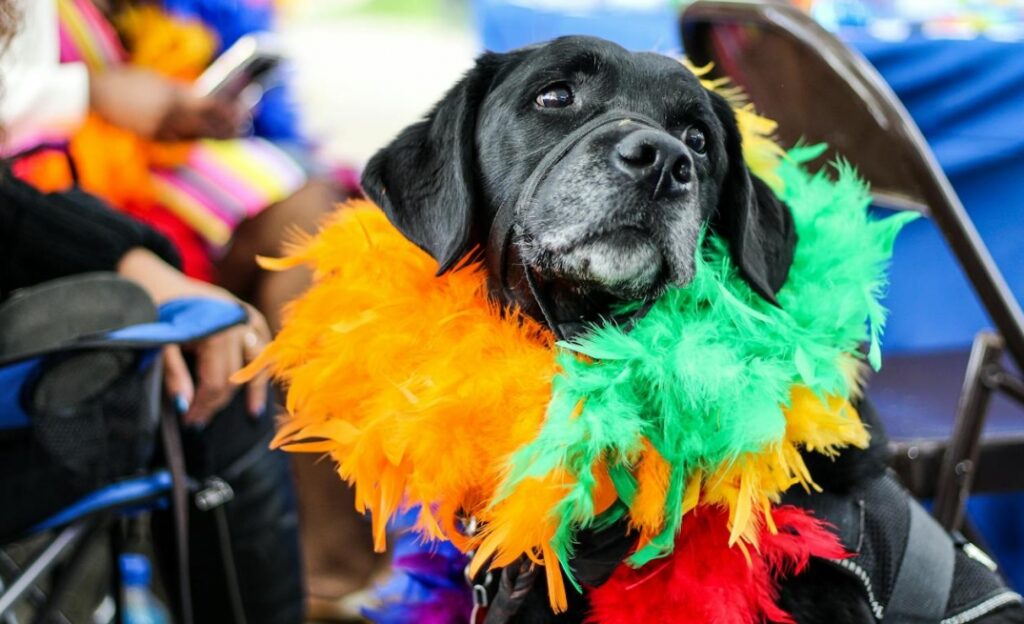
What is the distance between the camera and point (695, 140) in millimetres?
1321

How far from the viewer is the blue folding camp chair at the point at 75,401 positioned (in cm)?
131

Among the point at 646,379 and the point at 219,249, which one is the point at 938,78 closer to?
the point at 646,379

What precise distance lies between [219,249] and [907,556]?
63.5 inches

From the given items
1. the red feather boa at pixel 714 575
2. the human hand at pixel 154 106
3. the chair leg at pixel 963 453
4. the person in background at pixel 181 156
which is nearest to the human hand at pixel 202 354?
the person in background at pixel 181 156

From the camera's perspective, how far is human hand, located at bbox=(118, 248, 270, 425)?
146 centimetres

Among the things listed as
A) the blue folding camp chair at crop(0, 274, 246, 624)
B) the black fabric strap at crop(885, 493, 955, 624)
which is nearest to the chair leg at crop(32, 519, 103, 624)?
the blue folding camp chair at crop(0, 274, 246, 624)

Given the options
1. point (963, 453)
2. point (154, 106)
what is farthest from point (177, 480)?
point (963, 453)

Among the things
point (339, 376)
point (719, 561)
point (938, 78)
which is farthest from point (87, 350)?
point (938, 78)

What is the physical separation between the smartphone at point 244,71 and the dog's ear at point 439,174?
1.27 meters

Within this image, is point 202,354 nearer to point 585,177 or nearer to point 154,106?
point 585,177

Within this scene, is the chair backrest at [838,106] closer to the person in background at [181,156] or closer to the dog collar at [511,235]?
the dog collar at [511,235]

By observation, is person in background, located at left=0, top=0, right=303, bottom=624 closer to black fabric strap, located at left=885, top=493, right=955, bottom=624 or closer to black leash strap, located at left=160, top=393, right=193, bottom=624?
black leash strap, located at left=160, top=393, right=193, bottom=624

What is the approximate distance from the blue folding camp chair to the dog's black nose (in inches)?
24.8

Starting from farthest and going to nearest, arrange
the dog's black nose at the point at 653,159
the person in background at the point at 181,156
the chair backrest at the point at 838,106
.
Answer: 1. the person in background at the point at 181,156
2. the chair backrest at the point at 838,106
3. the dog's black nose at the point at 653,159
